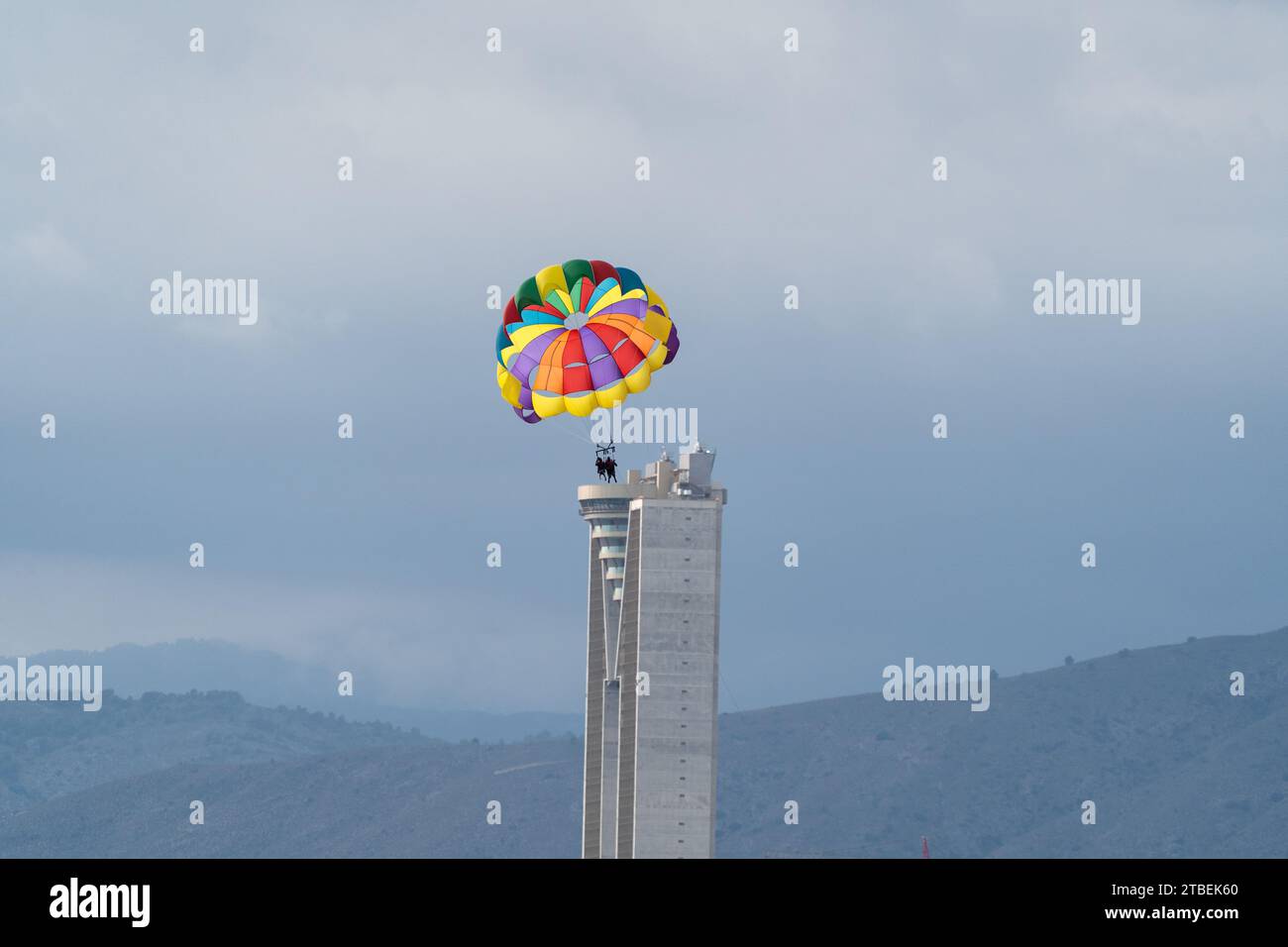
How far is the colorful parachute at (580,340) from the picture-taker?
5315 inches

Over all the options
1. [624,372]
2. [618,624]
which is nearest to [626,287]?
[624,372]

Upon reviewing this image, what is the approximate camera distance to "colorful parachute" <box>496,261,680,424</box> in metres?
135

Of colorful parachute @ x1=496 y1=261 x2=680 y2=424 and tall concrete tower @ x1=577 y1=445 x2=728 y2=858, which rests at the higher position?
colorful parachute @ x1=496 y1=261 x2=680 y2=424

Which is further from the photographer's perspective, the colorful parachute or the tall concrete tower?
the tall concrete tower

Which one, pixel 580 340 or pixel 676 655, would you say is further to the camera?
pixel 676 655

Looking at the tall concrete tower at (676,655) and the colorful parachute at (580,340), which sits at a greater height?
the colorful parachute at (580,340)

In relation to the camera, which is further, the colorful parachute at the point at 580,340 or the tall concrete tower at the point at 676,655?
the tall concrete tower at the point at 676,655

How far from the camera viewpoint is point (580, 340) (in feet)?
443
